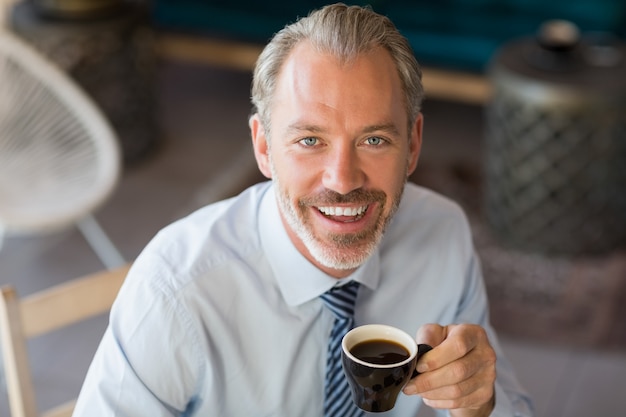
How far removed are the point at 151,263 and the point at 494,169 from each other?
6.79 ft

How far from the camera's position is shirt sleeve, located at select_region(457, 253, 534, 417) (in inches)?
55.9

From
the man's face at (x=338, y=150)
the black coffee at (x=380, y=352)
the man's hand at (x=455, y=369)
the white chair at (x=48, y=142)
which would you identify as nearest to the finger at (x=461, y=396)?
the man's hand at (x=455, y=369)

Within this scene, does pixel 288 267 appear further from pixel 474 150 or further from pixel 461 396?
pixel 474 150

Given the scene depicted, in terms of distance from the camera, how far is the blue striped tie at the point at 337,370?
139cm

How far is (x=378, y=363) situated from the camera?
1.13m

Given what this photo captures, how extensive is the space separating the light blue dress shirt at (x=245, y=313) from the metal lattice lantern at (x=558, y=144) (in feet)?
4.97

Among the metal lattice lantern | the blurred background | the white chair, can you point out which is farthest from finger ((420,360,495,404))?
the metal lattice lantern

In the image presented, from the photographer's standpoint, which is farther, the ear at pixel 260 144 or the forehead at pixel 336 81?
the ear at pixel 260 144

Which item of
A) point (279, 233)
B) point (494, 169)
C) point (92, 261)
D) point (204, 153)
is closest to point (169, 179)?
point (204, 153)

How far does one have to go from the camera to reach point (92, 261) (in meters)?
3.12

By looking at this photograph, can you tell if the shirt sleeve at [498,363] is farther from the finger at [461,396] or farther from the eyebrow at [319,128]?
the eyebrow at [319,128]

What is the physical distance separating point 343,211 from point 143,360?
1.11 ft

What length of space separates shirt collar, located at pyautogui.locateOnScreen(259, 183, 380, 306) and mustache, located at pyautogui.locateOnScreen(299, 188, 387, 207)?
0.37 feet

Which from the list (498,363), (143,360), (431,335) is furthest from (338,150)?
(498,363)
